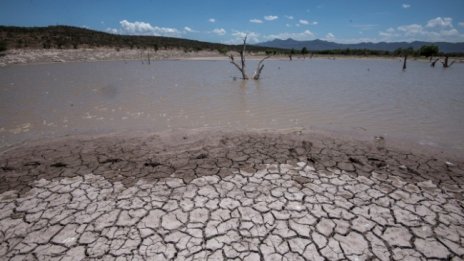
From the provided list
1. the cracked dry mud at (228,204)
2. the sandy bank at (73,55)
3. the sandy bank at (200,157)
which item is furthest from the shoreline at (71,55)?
the cracked dry mud at (228,204)

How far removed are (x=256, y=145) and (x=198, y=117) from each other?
3.02m

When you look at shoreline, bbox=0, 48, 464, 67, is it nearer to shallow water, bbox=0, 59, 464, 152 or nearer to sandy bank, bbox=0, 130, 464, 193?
shallow water, bbox=0, 59, 464, 152

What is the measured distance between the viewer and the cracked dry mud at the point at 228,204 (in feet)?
9.06

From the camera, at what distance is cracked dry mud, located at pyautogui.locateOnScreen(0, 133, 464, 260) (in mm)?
2762

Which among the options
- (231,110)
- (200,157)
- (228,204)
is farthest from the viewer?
(231,110)

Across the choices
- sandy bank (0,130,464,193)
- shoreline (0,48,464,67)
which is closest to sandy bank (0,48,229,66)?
shoreline (0,48,464,67)

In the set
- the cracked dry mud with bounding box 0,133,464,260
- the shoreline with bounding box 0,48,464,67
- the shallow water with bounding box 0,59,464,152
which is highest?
the shoreline with bounding box 0,48,464,67

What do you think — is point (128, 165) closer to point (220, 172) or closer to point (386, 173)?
point (220, 172)

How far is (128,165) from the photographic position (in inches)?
183

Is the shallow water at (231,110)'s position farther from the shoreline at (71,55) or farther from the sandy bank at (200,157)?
the shoreline at (71,55)

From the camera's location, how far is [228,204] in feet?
11.4

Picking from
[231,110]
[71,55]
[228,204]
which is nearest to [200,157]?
[228,204]

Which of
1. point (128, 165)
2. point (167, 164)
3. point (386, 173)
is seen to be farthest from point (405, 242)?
point (128, 165)

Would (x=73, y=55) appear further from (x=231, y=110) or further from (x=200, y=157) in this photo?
(x=200, y=157)
